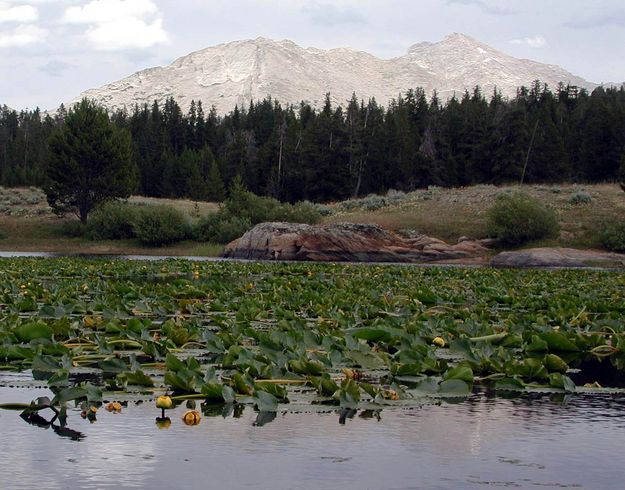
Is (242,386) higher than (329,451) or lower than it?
higher

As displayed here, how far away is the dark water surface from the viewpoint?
5625mm

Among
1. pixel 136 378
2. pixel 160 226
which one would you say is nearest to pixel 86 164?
pixel 160 226

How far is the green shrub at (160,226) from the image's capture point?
6594 cm

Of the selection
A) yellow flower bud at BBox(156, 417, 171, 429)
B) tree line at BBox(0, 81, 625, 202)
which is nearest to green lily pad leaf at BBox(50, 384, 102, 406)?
yellow flower bud at BBox(156, 417, 171, 429)

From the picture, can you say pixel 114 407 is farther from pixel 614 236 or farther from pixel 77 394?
pixel 614 236

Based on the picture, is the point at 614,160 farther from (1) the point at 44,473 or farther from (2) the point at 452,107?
(1) the point at 44,473

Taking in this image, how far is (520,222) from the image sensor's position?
57031mm

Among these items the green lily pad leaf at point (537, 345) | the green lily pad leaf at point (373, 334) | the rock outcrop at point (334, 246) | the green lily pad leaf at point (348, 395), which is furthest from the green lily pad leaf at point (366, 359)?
the rock outcrop at point (334, 246)

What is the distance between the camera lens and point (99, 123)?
73688mm

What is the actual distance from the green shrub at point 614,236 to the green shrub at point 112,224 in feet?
106

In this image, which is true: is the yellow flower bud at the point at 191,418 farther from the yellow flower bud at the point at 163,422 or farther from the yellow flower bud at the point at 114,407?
the yellow flower bud at the point at 114,407

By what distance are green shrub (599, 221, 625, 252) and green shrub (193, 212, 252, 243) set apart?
22988mm

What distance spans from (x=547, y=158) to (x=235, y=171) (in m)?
36.2

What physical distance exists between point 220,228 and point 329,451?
5826 centimetres
